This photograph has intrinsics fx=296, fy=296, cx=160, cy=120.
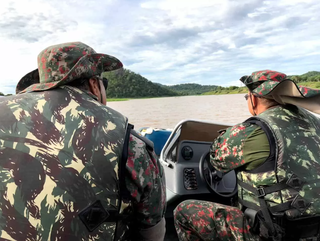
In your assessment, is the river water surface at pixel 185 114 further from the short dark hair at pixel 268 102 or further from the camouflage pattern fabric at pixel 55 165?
the camouflage pattern fabric at pixel 55 165

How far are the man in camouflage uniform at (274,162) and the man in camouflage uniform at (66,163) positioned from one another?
2.92ft

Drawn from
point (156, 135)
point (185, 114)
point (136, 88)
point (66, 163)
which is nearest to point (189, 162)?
point (156, 135)

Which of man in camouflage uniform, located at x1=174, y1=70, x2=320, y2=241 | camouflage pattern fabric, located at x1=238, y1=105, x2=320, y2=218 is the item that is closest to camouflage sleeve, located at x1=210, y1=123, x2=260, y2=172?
man in camouflage uniform, located at x1=174, y1=70, x2=320, y2=241

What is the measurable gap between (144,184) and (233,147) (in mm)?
939

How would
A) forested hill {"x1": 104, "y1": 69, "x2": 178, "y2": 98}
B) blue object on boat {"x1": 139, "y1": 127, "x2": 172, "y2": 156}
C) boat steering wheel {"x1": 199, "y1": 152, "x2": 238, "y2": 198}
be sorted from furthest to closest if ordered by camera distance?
forested hill {"x1": 104, "y1": 69, "x2": 178, "y2": 98}, blue object on boat {"x1": 139, "y1": 127, "x2": 172, "y2": 156}, boat steering wheel {"x1": 199, "y1": 152, "x2": 238, "y2": 198}

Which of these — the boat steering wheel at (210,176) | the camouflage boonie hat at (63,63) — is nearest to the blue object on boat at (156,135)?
the boat steering wheel at (210,176)

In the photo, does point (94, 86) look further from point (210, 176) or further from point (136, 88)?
point (136, 88)

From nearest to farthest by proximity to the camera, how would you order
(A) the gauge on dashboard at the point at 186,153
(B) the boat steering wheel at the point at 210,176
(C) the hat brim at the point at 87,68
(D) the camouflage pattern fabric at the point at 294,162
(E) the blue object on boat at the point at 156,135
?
(C) the hat brim at the point at 87,68, (D) the camouflage pattern fabric at the point at 294,162, (B) the boat steering wheel at the point at 210,176, (A) the gauge on dashboard at the point at 186,153, (E) the blue object on boat at the point at 156,135

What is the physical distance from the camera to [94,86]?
1.46 meters

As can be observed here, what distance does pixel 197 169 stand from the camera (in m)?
3.08

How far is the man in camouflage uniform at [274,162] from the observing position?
1.83 metres

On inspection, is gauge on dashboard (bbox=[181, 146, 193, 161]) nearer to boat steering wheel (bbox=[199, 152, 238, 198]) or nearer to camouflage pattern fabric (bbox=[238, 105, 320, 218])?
boat steering wheel (bbox=[199, 152, 238, 198])

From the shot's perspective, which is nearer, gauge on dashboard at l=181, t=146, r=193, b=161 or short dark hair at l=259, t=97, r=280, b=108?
short dark hair at l=259, t=97, r=280, b=108

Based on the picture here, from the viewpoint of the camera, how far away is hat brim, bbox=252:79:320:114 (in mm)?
1932
